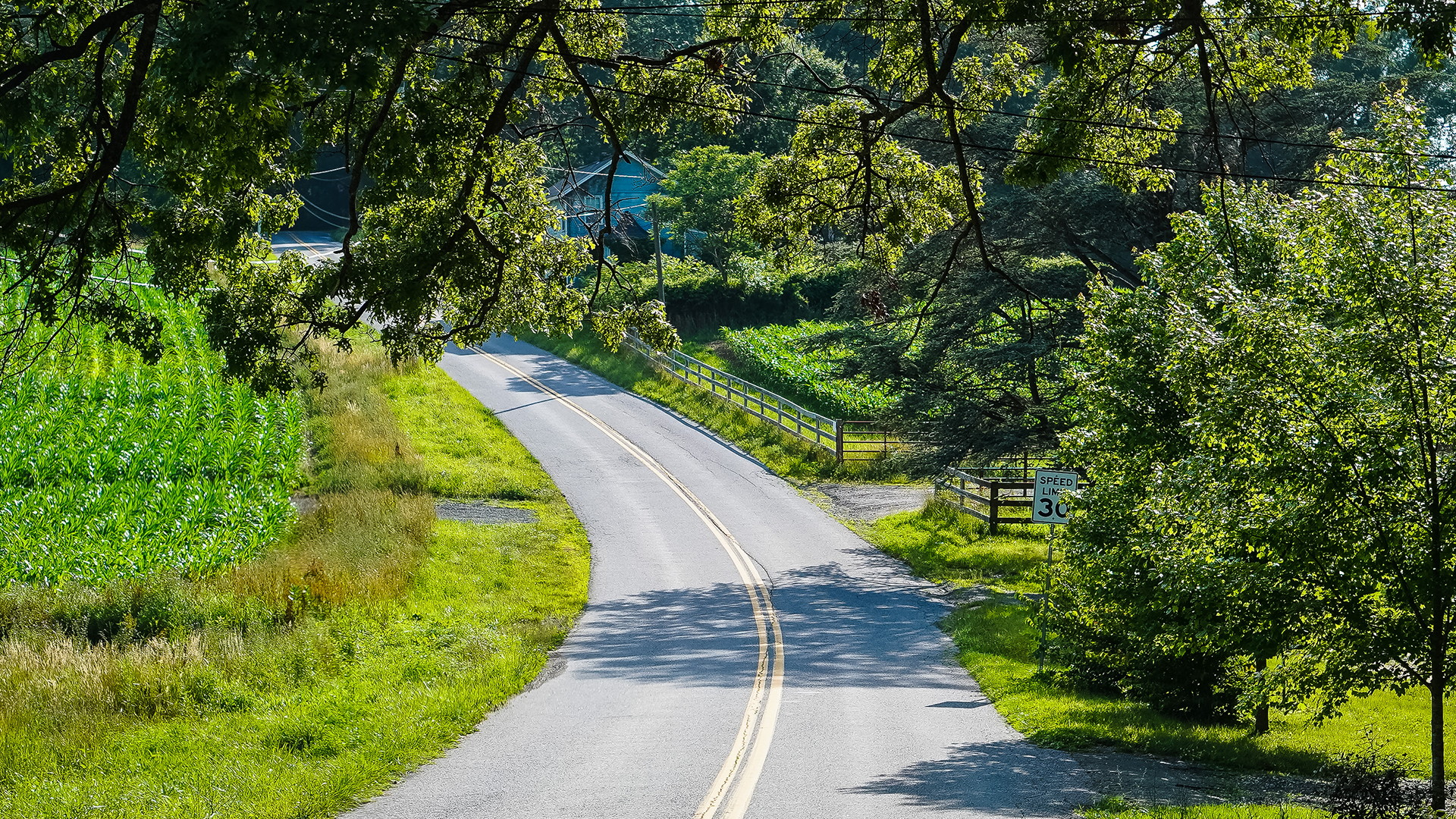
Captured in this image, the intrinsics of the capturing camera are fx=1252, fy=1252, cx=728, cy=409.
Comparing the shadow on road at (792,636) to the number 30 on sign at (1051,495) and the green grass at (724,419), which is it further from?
the green grass at (724,419)

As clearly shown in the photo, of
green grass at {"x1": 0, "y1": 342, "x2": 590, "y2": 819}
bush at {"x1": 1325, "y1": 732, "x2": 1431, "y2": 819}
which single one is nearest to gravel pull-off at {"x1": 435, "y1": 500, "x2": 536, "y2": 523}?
green grass at {"x1": 0, "y1": 342, "x2": 590, "y2": 819}

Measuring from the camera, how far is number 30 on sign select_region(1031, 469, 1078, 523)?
1736cm

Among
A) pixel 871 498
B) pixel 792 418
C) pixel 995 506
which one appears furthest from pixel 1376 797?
pixel 792 418

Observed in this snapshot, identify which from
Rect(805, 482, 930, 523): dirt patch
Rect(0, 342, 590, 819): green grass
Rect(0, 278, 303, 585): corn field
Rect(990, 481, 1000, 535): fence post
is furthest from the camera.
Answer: Rect(805, 482, 930, 523): dirt patch

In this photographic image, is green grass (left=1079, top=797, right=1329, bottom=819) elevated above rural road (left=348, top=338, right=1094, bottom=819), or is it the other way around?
green grass (left=1079, top=797, right=1329, bottom=819)

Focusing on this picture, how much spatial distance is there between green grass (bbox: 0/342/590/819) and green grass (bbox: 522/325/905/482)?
9802 millimetres

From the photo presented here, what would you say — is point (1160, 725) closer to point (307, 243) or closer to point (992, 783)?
point (992, 783)

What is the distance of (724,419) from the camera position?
137 ft

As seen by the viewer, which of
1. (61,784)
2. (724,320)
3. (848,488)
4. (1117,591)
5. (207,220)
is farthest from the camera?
(724,320)

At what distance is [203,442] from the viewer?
89.5ft

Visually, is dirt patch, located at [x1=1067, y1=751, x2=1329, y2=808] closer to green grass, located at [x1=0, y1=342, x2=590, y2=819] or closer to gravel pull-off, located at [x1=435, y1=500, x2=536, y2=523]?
green grass, located at [x1=0, y1=342, x2=590, y2=819]

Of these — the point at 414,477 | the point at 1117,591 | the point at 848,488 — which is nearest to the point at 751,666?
the point at 1117,591

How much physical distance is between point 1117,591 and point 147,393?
2453cm

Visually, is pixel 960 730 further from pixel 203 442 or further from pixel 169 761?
pixel 203 442
